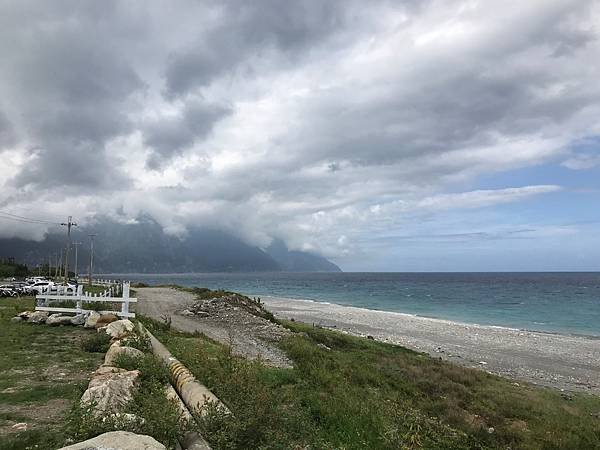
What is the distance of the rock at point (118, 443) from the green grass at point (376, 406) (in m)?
1.51

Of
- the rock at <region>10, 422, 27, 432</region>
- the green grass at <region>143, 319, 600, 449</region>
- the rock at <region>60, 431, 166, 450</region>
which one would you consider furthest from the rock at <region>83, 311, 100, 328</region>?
the rock at <region>60, 431, 166, 450</region>

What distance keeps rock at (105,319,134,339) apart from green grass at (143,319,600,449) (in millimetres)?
1669

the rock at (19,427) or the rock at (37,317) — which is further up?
the rock at (37,317)

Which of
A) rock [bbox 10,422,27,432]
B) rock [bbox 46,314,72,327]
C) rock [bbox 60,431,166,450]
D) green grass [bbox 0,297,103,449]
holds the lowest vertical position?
green grass [bbox 0,297,103,449]

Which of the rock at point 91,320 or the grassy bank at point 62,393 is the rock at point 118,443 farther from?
the rock at point 91,320

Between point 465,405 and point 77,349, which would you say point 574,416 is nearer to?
point 465,405

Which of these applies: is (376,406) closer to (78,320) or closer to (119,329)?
(119,329)

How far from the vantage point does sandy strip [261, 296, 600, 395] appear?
79.7 ft

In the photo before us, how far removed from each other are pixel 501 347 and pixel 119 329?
28334 mm

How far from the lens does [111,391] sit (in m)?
7.40

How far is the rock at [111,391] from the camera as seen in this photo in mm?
6883

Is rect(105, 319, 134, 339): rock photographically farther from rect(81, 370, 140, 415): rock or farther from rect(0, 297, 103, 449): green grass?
rect(81, 370, 140, 415): rock

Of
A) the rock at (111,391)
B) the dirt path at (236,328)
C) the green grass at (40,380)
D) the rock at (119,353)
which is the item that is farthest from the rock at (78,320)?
the rock at (111,391)

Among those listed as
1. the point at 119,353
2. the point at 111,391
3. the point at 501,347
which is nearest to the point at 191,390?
the point at 111,391
